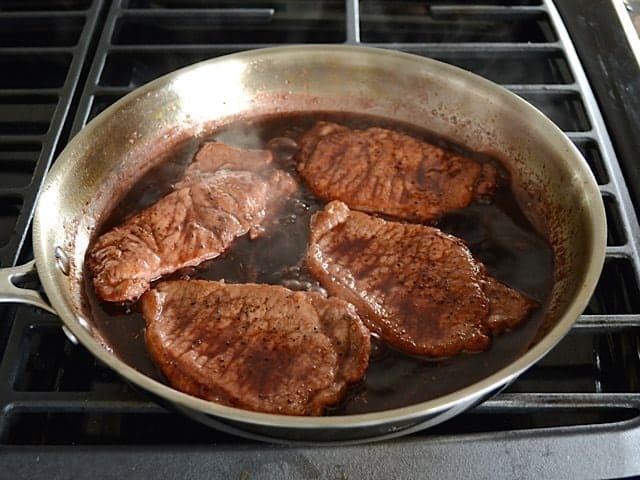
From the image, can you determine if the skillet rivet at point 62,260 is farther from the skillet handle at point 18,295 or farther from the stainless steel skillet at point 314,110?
the skillet handle at point 18,295

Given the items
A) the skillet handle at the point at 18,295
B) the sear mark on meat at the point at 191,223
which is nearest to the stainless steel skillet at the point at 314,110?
the skillet handle at the point at 18,295

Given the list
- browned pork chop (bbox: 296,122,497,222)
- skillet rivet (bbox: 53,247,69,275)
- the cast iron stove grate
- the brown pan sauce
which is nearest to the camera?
the cast iron stove grate

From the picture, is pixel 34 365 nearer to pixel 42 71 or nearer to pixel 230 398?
pixel 230 398

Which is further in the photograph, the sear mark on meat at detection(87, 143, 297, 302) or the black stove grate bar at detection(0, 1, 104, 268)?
the black stove grate bar at detection(0, 1, 104, 268)

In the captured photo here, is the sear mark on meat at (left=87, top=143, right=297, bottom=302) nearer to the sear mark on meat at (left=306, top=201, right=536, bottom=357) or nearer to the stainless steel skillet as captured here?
the stainless steel skillet

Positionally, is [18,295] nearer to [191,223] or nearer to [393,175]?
[191,223]

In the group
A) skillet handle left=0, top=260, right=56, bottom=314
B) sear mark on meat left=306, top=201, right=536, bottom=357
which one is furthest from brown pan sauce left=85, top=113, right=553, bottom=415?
skillet handle left=0, top=260, right=56, bottom=314
